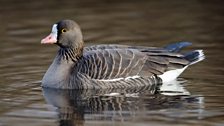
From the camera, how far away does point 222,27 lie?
1895 cm

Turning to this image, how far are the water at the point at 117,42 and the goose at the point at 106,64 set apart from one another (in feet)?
0.90

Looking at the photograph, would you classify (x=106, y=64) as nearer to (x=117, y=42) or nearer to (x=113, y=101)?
(x=113, y=101)

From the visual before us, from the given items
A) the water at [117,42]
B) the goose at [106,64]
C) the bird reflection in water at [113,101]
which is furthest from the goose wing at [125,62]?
the water at [117,42]

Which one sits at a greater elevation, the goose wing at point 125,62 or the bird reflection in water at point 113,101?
the goose wing at point 125,62

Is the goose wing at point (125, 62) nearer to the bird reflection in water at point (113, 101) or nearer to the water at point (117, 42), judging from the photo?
the bird reflection in water at point (113, 101)

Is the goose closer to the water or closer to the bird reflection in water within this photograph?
the bird reflection in water

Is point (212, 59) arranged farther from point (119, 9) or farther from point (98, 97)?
point (119, 9)

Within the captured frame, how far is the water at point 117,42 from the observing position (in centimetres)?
1198

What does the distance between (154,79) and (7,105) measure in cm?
303

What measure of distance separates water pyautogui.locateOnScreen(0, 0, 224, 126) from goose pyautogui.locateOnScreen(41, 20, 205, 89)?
0.90ft

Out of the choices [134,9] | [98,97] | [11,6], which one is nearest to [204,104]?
[98,97]

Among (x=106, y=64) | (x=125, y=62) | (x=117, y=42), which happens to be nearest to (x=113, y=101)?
(x=106, y=64)

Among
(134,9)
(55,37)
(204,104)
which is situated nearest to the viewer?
(204,104)

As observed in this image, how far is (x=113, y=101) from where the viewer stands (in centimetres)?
1304
